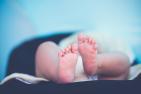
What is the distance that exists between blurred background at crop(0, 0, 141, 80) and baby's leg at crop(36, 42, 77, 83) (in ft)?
0.84

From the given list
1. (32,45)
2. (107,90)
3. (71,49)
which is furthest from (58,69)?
(32,45)

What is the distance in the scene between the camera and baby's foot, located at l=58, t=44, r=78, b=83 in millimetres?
940

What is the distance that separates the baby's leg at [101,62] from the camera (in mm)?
988

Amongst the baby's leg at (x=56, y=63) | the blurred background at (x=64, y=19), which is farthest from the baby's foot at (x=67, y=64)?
the blurred background at (x=64, y=19)

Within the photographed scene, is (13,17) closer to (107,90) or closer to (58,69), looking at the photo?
(58,69)

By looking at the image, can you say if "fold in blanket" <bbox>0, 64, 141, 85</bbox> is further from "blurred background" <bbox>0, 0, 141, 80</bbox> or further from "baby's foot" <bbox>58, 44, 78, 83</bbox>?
"blurred background" <bbox>0, 0, 141, 80</bbox>

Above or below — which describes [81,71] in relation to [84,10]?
below

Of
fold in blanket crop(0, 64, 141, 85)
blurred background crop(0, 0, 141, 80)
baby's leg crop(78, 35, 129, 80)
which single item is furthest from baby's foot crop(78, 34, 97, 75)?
blurred background crop(0, 0, 141, 80)

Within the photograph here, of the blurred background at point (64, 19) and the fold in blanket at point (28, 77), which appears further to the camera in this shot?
the blurred background at point (64, 19)

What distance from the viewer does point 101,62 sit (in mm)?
1011

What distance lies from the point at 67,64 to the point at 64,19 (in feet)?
1.64

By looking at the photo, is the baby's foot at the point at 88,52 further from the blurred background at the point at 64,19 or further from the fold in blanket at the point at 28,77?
the blurred background at the point at 64,19

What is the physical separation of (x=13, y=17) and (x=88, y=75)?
53 centimetres

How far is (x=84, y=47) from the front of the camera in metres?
0.98
